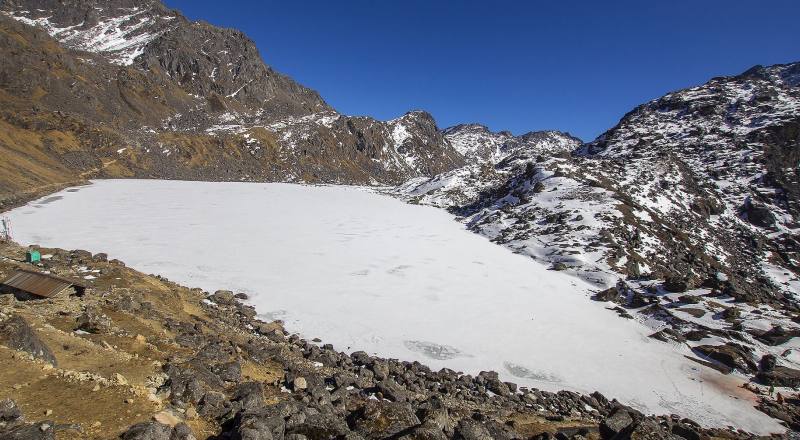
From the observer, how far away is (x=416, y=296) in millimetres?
26453

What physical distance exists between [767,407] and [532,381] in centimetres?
1069

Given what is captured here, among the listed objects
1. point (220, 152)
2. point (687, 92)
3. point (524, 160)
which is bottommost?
point (220, 152)

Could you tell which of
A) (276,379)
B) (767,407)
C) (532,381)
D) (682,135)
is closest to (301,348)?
(276,379)

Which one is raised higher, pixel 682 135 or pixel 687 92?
pixel 687 92

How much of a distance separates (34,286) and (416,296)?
63.0ft

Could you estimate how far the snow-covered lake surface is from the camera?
61.4ft

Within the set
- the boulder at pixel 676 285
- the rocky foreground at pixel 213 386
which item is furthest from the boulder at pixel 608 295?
the rocky foreground at pixel 213 386

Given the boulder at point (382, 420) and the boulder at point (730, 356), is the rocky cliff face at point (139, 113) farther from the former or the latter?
the boulder at point (730, 356)

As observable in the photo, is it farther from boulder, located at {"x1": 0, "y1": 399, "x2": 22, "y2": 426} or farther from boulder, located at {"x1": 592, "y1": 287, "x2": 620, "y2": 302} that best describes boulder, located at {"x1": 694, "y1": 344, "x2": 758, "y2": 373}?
boulder, located at {"x1": 0, "y1": 399, "x2": 22, "y2": 426}

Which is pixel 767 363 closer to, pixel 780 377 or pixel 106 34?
pixel 780 377

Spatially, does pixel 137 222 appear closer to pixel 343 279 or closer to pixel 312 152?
pixel 343 279

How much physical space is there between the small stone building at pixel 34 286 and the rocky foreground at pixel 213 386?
417 millimetres

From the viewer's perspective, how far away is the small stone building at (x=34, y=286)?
42.7 feet

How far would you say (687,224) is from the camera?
49.8 m
